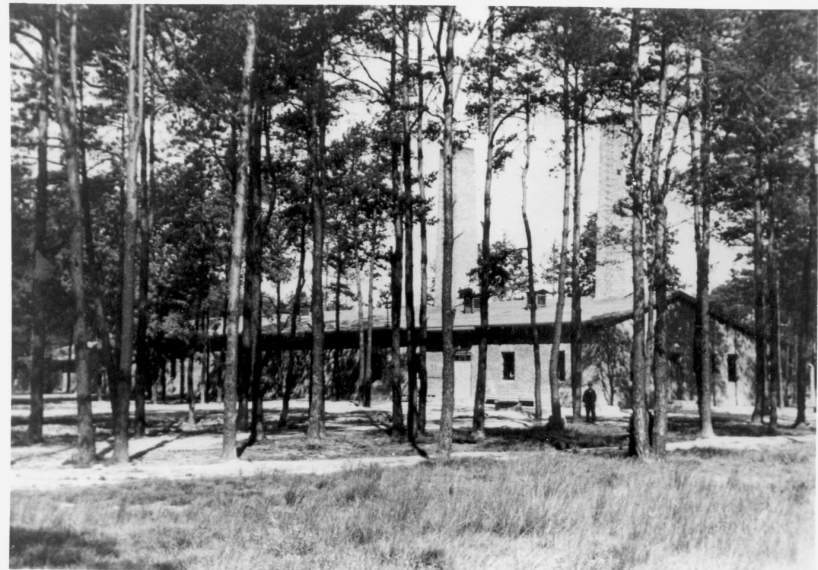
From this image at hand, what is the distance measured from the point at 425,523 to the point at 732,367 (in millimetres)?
32673

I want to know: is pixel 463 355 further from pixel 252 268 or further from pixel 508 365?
pixel 252 268

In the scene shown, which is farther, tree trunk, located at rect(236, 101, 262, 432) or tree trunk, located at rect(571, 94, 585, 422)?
tree trunk, located at rect(571, 94, 585, 422)

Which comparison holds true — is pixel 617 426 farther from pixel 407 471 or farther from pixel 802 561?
pixel 802 561

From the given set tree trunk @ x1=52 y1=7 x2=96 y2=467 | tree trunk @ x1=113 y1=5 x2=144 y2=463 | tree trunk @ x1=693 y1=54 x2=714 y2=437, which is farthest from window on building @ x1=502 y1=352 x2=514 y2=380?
tree trunk @ x1=52 y1=7 x2=96 y2=467

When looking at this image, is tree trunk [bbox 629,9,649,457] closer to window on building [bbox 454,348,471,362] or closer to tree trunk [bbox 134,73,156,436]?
tree trunk [bbox 134,73,156,436]

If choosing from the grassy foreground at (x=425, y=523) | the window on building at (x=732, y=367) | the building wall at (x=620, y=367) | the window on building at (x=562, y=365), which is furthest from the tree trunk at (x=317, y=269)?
the window on building at (x=732, y=367)

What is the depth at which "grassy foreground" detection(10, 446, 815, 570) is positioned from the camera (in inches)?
342

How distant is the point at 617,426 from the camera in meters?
26.7

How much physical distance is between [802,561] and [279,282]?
31.3m

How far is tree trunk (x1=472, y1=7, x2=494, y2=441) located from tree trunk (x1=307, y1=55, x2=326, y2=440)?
184 inches

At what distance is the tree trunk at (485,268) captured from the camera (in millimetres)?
21688

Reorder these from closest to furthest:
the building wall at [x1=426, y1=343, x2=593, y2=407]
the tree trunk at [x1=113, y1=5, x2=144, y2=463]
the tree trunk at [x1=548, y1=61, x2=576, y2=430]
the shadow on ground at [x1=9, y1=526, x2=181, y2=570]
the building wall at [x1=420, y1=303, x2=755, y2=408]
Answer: the shadow on ground at [x1=9, y1=526, x2=181, y2=570]
the tree trunk at [x1=113, y1=5, x2=144, y2=463]
the tree trunk at [x1=548, y1=61, x2=576, y2=430]
the building wall at [x1=420, y1=303, x2=755, y2=408]
the building wall at [x1=426, y1=343, x2=593, y2=407]

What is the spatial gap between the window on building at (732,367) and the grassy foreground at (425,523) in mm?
26223

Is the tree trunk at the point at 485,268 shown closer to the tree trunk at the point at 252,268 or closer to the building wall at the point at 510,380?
the tree trunk at the point at 252,268
